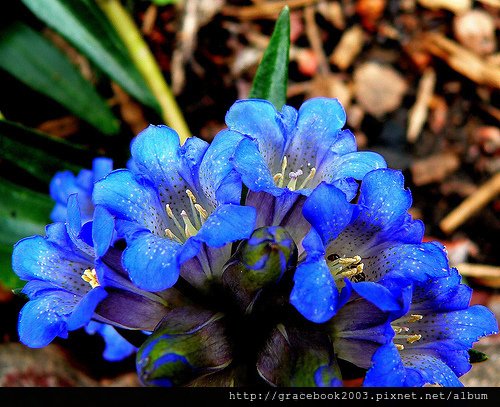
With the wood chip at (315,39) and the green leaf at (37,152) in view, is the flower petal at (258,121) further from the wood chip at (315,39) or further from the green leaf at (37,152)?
the wood chip at (315,39)

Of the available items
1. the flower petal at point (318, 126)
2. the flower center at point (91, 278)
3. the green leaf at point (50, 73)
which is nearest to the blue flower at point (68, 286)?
the flower center at point (91, 278)

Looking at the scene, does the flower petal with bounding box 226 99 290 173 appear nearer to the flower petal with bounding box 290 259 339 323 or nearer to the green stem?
the flower petal with bounding box 290 259 339 323

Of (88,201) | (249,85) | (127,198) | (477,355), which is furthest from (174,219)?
(249,85)

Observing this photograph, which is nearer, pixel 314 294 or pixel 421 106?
pixel 314 294

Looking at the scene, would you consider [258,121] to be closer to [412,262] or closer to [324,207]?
[324,207]
